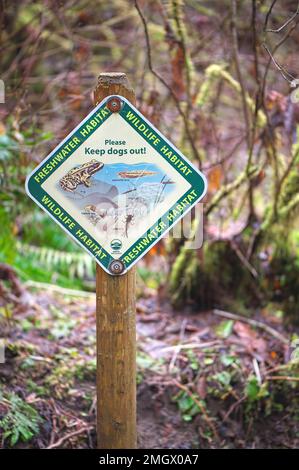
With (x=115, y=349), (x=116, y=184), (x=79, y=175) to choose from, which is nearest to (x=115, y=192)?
(x=116, y=184)

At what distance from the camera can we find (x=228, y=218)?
14.2 ft

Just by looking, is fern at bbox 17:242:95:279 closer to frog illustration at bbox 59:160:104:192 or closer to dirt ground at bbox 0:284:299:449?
dirt ground at bbox 0:284:299:449

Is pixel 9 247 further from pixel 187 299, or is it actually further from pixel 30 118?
pixel 187 299

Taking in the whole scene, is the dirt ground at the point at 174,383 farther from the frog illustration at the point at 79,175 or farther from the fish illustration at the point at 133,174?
the fish illustration at the point at 133,174

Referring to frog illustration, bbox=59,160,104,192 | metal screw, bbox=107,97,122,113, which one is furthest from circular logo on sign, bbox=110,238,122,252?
metal screw, bbox=107,97,122,113

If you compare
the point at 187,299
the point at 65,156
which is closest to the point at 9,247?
the point at 187,299

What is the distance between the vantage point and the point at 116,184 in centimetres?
236

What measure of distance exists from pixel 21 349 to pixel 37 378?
252 millimetres

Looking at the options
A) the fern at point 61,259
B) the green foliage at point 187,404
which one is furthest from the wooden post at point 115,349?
the fern at point 61,259

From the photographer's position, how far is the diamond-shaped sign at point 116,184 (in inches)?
92.4

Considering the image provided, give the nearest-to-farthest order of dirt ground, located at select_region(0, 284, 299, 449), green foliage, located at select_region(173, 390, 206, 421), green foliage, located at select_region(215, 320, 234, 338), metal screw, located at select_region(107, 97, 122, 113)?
metal screw, located at select_region(107, 97, 122, 113), dirt ground, located at select_region(0, 284, 299, 449), green foliage, located at select_region(173, 390, 206, 421), green foliage, located at select_region(215, 320, 234, 338)

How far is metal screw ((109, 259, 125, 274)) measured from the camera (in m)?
2.41

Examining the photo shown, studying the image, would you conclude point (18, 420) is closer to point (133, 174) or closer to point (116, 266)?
point (116, 266)
